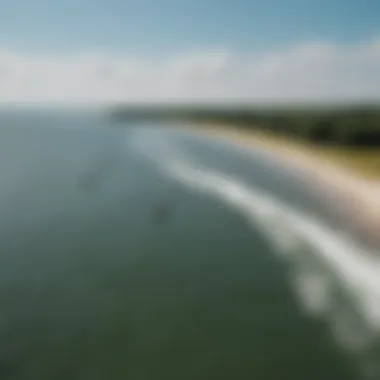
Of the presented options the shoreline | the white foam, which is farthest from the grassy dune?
the white foam

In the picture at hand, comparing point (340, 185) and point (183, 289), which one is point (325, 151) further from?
point (183, 289)

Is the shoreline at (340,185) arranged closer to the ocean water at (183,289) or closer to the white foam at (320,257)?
the ocean water at (183,289)

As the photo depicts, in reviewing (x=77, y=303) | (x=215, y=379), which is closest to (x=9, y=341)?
(x=77, y=303)

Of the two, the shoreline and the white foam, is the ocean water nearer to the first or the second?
the white foam

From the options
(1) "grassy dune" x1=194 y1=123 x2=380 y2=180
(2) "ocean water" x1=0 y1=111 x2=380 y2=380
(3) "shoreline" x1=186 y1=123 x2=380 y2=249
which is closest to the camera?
(2) "ocean water" x1=0 y1=111 x2=380 y2=380

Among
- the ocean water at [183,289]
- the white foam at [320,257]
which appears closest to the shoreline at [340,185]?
the ocean water at [183,289]

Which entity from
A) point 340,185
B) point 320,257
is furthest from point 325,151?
point 320,257
